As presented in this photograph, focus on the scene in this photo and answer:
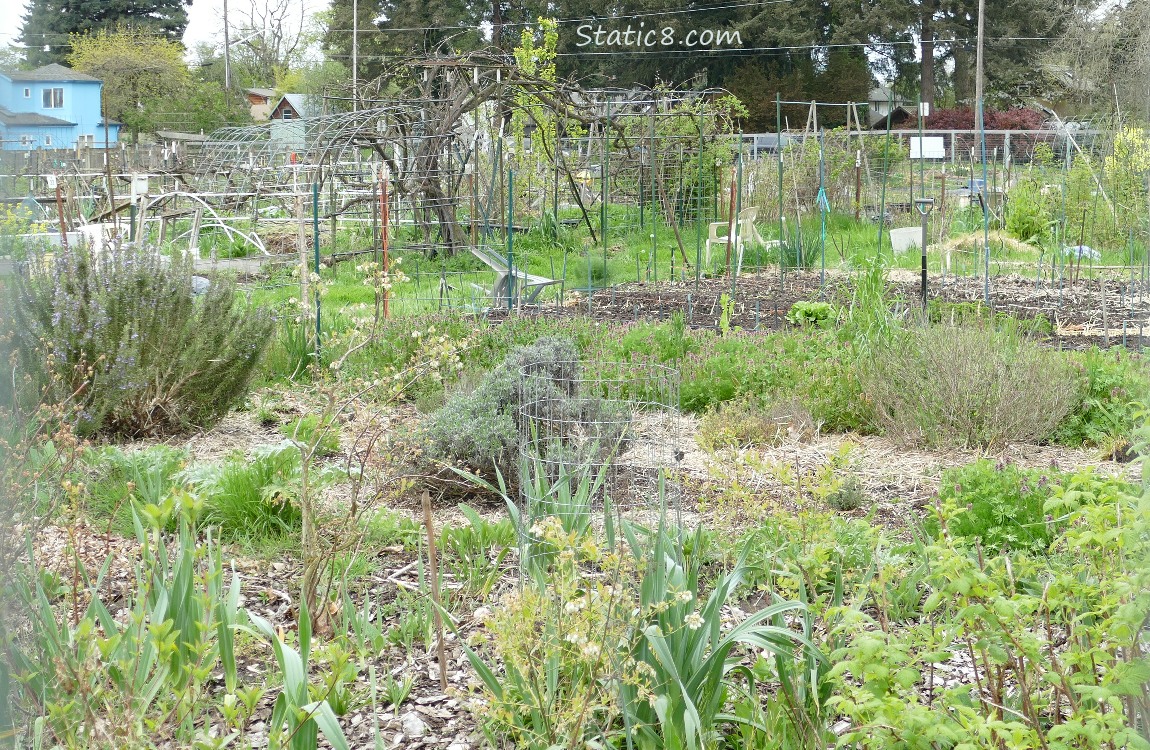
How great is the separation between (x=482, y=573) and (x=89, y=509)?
6.10 ft

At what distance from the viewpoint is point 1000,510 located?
3979 millimetres

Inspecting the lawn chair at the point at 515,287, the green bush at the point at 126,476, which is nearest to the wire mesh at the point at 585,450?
the green bush at the point at 126,476

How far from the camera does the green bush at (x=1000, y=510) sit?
3.90 metres

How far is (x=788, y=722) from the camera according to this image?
2.62 m

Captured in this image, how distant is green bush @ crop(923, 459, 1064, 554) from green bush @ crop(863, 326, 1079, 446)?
1.28 meters

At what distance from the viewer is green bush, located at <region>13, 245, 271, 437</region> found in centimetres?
552

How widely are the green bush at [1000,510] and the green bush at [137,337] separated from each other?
4041 millimetres

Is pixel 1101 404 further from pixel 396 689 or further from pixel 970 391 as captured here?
pixel 396 689

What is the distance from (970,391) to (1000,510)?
1575 mm

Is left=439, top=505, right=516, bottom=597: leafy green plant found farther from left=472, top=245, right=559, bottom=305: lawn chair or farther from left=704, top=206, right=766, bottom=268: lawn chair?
left=704, top=206, right=766, bottom=268: lawn chair

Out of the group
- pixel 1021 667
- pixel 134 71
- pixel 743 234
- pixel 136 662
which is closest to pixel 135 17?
pixel 134 71

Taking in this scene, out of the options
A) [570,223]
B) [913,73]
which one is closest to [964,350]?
[570,223]

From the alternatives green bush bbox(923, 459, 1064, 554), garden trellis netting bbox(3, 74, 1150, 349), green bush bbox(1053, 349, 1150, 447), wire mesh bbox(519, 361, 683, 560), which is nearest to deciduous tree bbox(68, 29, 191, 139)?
garden trellis netting bbox(3, 74, 1150, 349)
